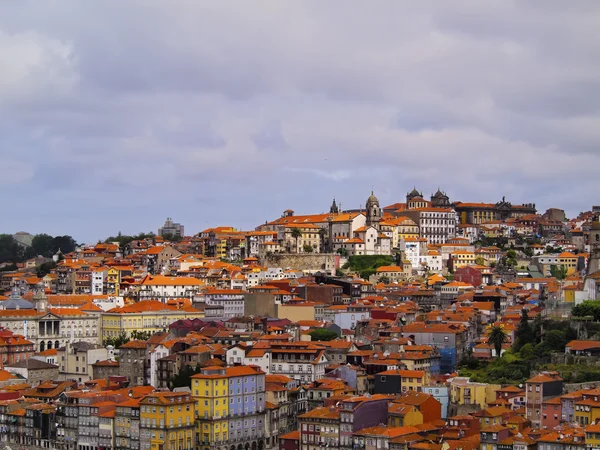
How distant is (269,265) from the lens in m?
105

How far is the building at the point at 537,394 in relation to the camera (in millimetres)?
54625

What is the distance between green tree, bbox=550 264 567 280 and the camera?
319ft

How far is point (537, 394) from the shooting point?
54812mm

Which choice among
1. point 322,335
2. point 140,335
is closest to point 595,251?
point 322,335

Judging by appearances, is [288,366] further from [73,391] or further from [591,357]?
[591,357]

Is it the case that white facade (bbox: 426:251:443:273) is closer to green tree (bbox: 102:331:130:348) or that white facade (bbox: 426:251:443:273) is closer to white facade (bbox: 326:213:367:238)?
white facade (bbox: 326:213:367:238)

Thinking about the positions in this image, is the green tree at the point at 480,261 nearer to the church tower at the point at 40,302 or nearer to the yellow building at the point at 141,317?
the yellow building at the point at 141,317

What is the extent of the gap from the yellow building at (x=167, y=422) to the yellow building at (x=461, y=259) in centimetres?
5270

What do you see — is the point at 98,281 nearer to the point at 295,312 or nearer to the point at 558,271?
the point at 295,312

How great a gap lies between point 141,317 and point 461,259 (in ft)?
113

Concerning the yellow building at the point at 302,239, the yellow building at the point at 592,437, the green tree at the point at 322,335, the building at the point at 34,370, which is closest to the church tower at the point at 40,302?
the building at the point at 34,370

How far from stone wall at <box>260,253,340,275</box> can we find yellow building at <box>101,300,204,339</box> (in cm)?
1963

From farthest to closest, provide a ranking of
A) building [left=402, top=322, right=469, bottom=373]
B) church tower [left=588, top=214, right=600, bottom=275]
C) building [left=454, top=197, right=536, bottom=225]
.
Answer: building [left=454, top=197, right=536, bottom=225], church tower [left=588, top=214, right=600, bottom=275], building [left=402, top=322, right=469, bottom=373]

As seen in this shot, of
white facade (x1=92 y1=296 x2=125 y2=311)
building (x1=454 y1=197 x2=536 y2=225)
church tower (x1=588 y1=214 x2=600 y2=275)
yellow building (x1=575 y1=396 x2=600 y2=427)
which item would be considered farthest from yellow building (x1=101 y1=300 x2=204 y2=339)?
building (x1=454 y1=197 x2=536 y2=225)
